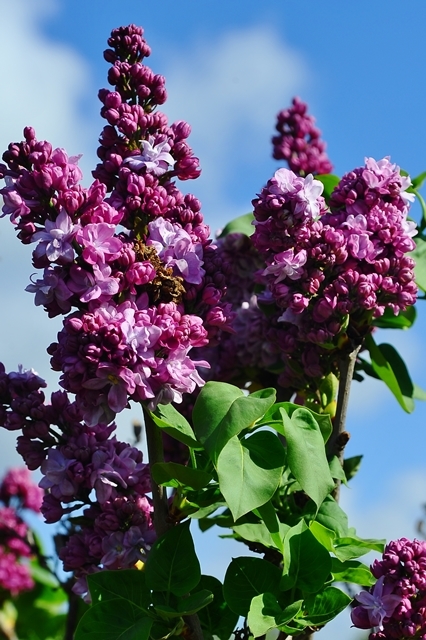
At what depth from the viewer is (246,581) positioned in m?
1.53

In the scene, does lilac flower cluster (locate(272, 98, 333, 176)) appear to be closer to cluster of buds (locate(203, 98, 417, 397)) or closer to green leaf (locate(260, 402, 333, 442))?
cluster of buds (locate(203, 98, 417, 397))

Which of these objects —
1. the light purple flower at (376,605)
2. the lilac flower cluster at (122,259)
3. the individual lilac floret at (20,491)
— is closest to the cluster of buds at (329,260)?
the lilac flower cluster at (122,259)

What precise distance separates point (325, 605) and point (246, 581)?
0.13 m

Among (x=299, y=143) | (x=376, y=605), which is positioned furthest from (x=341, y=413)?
(x=299, y=143)

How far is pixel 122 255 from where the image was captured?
1.41 m

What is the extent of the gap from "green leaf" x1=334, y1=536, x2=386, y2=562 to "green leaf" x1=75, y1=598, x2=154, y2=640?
33cm

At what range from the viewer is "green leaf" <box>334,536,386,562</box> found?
1574mm

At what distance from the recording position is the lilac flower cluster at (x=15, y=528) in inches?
150

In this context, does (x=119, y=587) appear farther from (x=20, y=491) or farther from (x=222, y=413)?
(x=20, y=491)

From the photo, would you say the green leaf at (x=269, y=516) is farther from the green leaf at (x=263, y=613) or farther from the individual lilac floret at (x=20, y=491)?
the individual lilac floret at (x=20, y=491)

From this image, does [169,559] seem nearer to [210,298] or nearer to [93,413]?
[93,413]

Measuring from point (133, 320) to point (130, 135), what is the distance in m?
0.36

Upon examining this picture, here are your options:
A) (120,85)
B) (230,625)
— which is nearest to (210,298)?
(120,85)

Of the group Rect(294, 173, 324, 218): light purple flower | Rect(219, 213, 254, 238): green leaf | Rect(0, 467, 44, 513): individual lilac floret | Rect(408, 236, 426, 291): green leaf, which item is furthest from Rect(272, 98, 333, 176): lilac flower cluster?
Rect(0, 467, 44, 513): individual lilac floret
